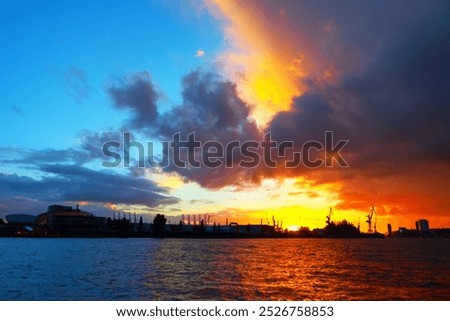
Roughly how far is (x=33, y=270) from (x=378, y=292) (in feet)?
163

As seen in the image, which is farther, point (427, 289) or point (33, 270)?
point (33, 270)

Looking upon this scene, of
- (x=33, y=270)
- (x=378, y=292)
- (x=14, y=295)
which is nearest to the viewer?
(x=14, y=295)

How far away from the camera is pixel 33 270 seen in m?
59.1

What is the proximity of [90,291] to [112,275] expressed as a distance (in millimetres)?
12824
